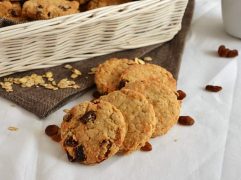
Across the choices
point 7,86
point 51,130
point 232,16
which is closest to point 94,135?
point 51,130

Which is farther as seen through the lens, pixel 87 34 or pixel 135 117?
pixel 87 34

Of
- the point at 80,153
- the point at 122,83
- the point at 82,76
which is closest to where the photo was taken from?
the point at 80,153

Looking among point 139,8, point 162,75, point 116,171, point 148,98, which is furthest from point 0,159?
point 139,8

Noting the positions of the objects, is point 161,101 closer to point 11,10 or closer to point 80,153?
point 80,153

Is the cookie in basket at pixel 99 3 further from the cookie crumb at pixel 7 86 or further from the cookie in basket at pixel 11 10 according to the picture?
the cookie crumb at pixel 7 86

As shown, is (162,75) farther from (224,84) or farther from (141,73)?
(224,84)

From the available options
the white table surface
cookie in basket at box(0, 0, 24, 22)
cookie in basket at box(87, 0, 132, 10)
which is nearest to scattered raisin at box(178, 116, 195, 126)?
the white table surface
